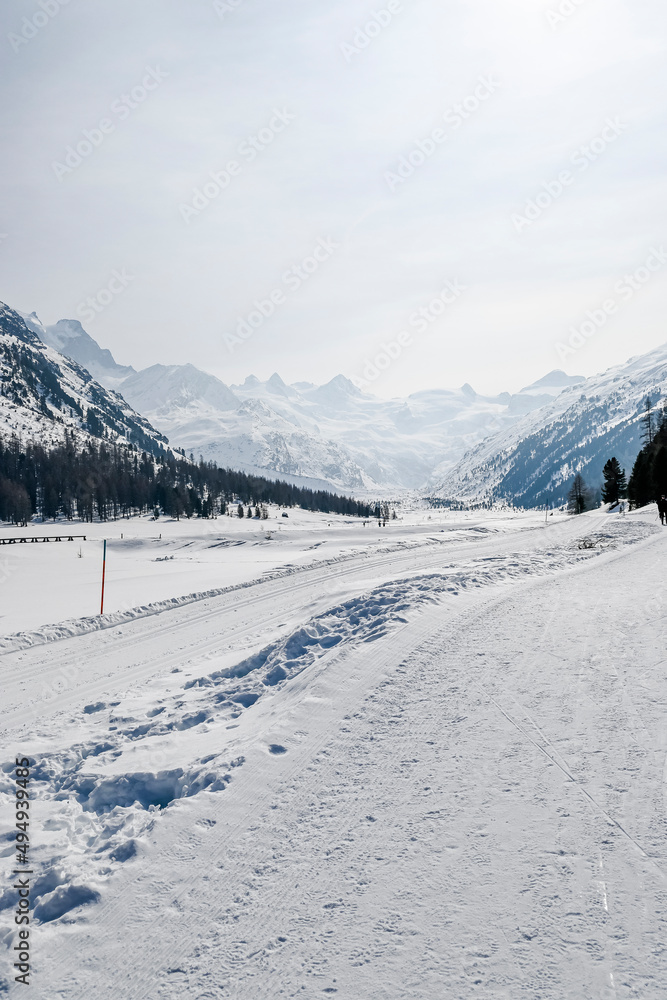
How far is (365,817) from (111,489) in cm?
12135

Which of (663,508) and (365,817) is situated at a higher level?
(663,508)

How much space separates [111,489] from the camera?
116 m

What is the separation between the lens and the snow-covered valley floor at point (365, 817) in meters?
4.20

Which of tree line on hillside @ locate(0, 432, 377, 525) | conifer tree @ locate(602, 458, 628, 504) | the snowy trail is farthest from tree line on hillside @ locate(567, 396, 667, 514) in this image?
tree line on hillside @ locate(0, 432, 377, 525)

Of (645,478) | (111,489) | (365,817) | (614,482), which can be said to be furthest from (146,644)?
(111,489)

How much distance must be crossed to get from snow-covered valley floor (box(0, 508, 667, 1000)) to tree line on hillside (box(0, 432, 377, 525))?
103 m

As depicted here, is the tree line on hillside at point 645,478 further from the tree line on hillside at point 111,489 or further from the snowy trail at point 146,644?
the tree line on hillside at point 111,489

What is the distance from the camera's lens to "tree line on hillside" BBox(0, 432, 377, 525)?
11019cm

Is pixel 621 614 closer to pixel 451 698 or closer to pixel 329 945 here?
pixel 451 698

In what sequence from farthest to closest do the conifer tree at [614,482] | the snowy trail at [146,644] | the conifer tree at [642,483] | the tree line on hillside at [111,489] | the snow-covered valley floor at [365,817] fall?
the tree line on hillside at [111,489] < the conifer tree at [614,482] < the conifer tree at [642,483] < the snowy trail at [146,644] < the snow-covered valley floor at [365,817]

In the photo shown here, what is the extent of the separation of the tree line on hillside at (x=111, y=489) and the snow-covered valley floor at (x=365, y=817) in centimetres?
10332

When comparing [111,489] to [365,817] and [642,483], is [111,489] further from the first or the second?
[365,817]

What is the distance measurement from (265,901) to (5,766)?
19.5ft

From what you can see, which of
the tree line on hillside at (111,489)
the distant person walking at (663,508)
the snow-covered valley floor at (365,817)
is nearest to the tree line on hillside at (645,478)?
the distant person walking at (663,508)
